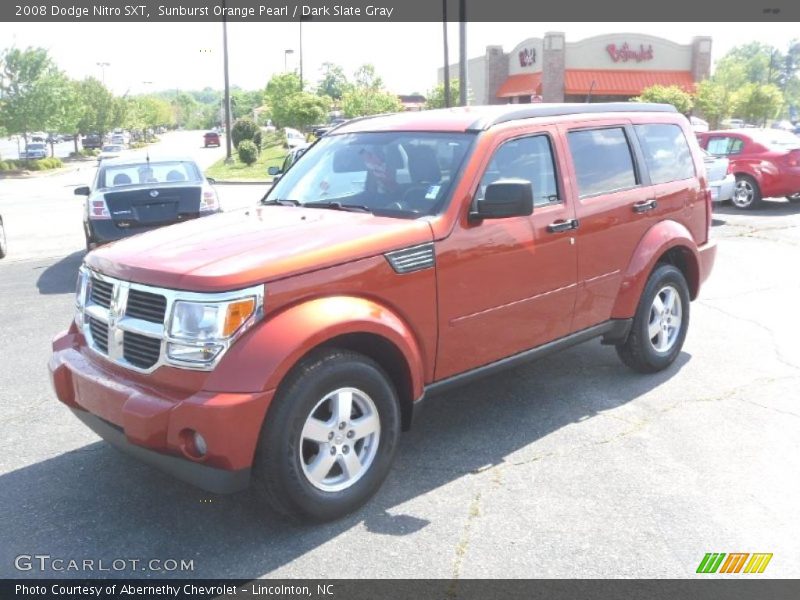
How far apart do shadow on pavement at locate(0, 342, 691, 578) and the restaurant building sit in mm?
43988

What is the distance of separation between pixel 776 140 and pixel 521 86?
3626cm

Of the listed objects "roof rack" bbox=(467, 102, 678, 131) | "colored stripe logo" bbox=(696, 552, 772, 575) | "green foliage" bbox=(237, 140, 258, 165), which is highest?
"green foliage" bbox=(237, 140, 258, 165)

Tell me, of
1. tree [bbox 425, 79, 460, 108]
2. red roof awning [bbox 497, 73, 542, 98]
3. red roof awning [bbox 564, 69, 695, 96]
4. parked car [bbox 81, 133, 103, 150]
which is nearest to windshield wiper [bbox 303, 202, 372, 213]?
tree [bbox 425, 79, 460, 108]

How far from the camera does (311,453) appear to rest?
12.1 feet

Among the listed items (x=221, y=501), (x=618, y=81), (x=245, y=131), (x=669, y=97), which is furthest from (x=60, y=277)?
(x=618, y=81)

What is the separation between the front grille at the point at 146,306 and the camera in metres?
3.42

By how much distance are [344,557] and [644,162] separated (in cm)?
363

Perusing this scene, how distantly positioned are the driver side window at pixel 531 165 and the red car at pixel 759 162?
1228 cm

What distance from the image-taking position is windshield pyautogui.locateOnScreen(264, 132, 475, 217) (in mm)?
4301

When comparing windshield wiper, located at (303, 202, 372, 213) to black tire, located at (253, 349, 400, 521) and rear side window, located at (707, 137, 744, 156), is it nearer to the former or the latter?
black tire, located at (253, 349, 400, 521)

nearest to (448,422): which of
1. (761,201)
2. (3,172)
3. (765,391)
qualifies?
(765,391)

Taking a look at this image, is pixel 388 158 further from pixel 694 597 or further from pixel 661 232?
pixel 694 597

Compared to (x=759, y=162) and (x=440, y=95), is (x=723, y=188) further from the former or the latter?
(x=440, y=95)

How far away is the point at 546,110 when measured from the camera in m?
4.90
